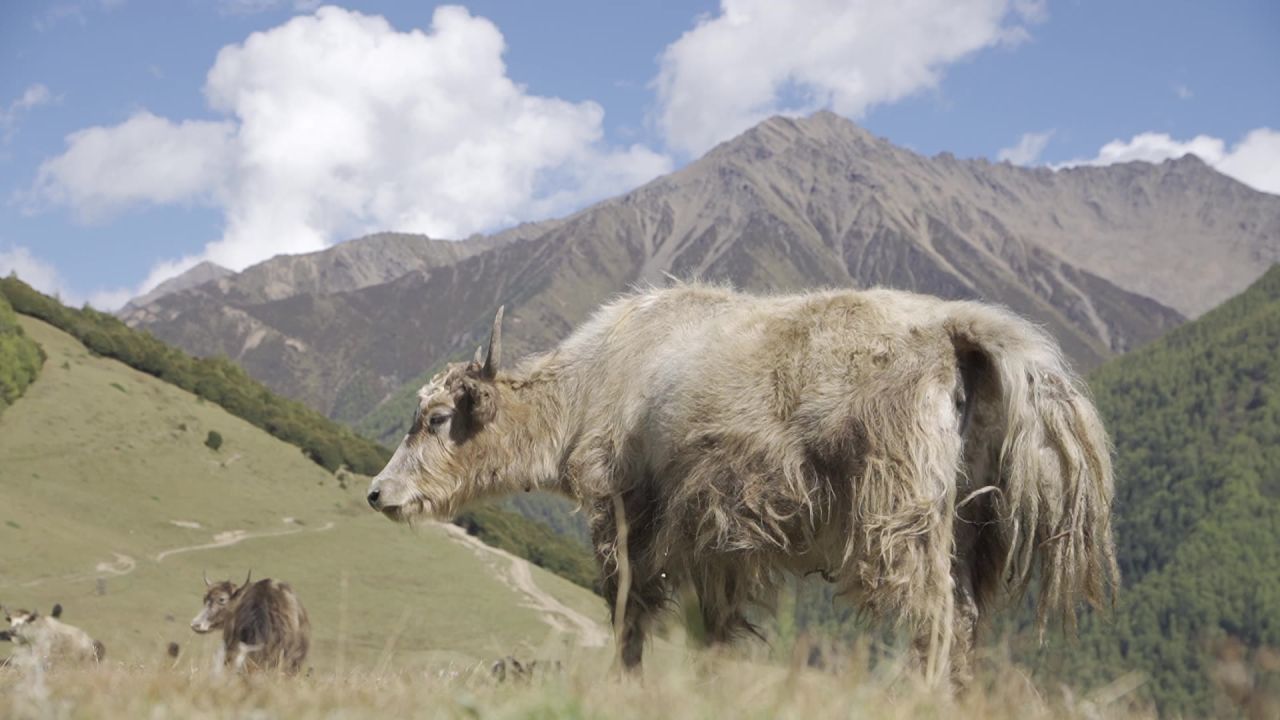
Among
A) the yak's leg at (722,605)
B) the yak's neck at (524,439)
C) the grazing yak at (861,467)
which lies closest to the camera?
the grazing yak at (861,467)

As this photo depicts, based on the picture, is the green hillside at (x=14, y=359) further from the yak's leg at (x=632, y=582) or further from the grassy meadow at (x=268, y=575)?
the yak's leg at (x=632, y=582)

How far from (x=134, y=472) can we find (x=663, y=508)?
257 ft

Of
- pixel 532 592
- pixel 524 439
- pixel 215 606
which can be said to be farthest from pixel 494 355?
pixel 532 592

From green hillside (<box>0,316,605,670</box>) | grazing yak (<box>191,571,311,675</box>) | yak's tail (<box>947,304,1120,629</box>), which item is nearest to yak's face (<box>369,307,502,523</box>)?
yak's tail (<box>947,304,1120,629</box>)

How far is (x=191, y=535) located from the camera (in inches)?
2805

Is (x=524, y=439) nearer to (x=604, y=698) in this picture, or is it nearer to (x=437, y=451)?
(x=437, y=451)

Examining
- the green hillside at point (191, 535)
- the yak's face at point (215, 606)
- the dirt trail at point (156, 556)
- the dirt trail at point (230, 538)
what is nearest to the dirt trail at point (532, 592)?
the green hillside at point (191, 535)

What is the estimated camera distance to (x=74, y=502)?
69.5 meters

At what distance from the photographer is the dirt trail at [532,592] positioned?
71.1 meters

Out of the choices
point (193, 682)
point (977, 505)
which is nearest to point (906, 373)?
point (977, 505)

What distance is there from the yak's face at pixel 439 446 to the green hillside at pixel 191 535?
36253 millimetres

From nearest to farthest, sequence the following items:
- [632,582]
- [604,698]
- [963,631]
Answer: [604,698]
[963,631]
[632,582]

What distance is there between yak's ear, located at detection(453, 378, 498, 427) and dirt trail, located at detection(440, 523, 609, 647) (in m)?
53.7

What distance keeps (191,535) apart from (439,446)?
66.3 metres
